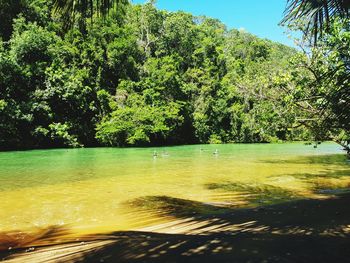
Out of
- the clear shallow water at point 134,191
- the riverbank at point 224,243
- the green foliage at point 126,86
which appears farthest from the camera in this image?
the green foliage at point 126,86

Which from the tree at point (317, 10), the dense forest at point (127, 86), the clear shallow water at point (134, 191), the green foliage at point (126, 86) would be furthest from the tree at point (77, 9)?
the green foliage at point (126, 86)

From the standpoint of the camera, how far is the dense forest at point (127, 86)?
102 feet

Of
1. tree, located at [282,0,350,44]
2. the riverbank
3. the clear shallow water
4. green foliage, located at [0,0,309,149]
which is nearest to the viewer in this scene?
tree, located at [282,0,350,44]

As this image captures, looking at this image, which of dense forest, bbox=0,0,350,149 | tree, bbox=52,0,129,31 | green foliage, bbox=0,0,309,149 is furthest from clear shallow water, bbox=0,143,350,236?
tree, bbox=52,0,129,31

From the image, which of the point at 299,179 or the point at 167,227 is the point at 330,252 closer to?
the point at 167,227

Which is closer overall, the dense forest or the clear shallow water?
the clear shallow water

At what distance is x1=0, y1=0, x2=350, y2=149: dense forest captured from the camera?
31.0 metres

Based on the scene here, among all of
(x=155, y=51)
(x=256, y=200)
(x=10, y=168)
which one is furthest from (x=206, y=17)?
(x=256, y=200)

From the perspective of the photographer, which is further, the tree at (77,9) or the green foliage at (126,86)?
the green foliage at (126,86)

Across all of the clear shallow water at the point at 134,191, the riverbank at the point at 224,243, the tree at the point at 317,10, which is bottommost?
the clear shallow water at the point at 134,191

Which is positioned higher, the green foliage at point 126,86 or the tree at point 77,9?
the green foliage at point 126,86

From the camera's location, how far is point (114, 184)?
12609mm

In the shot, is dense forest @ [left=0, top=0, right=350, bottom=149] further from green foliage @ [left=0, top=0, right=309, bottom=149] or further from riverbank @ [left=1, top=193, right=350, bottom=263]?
riverbank @ [left=1, top=193, right=350, bottom=263]

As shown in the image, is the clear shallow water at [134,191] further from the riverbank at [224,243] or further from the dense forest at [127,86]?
the dense forest at [127,86]
